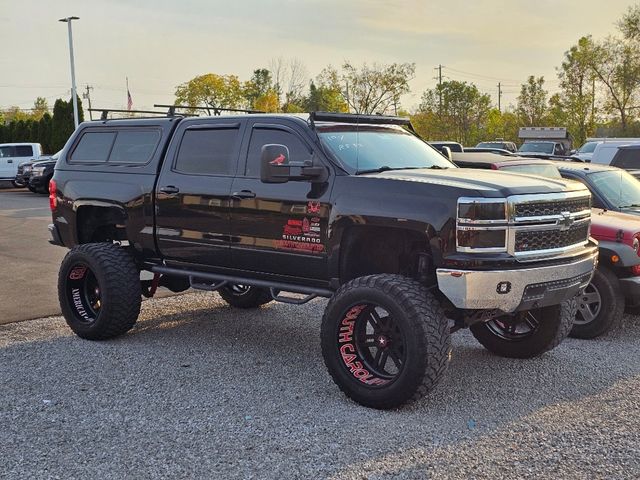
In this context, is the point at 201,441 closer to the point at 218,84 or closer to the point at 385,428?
the point at 385,428

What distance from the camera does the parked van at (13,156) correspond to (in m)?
31.4

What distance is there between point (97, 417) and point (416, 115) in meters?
58.9

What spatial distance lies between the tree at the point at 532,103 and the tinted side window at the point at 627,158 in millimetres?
45413

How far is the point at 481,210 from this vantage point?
4.91 m

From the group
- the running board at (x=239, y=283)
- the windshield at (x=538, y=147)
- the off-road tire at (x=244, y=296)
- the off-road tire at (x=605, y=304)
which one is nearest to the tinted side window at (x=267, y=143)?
the running board at (x=239, y=283)

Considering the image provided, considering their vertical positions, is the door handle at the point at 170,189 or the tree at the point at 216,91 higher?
the tree at the point at 216,91

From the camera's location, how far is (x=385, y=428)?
484 cm

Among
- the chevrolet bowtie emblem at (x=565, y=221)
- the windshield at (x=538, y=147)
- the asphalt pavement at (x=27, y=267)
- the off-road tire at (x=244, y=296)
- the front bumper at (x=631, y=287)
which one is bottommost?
the asphalt pavement at (x=27, y=267)

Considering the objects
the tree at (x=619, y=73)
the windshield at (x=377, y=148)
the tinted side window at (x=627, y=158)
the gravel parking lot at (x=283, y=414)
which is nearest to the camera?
the gravel parking lot at (x=283, y=414)

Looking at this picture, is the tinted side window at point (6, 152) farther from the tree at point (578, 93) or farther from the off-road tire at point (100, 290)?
the tree at point (578, 93)

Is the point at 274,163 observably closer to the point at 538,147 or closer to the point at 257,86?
the point at 538,147

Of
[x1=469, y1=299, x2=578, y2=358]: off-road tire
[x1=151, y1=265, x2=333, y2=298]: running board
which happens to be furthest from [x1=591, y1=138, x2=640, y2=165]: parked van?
[x1=151, y1=265, x2=333, y2=298]: running board

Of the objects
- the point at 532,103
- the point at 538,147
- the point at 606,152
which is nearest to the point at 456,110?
the point at 532,103

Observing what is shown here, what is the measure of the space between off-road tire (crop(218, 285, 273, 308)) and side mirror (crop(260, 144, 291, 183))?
9.74ft
